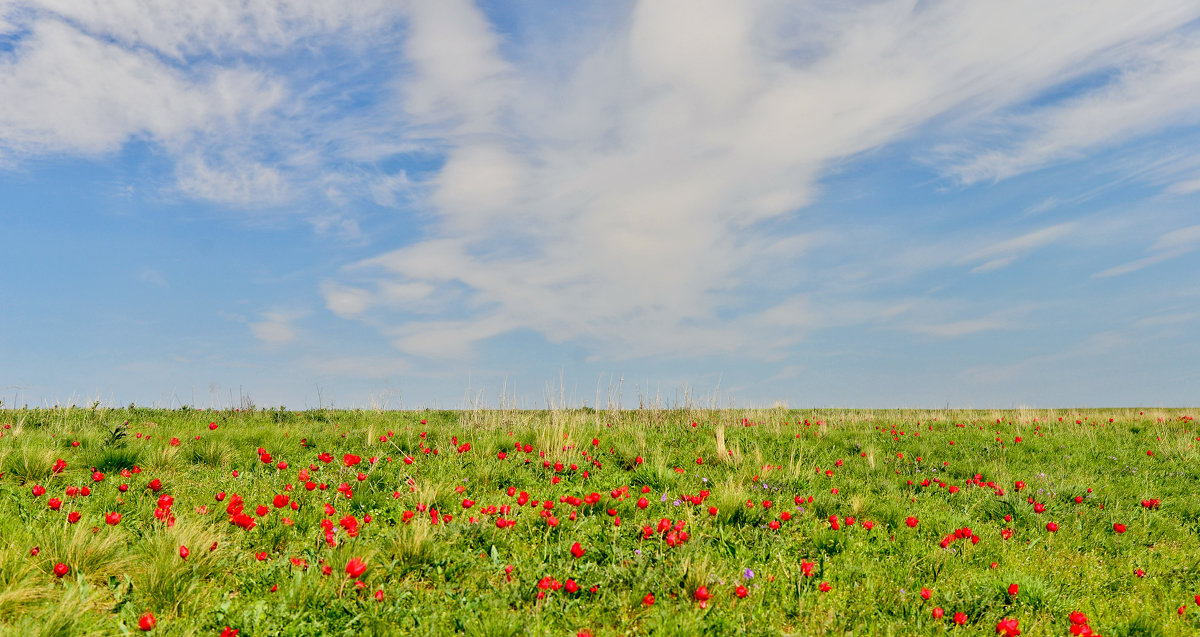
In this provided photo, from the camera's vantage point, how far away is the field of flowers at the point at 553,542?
4.73 m

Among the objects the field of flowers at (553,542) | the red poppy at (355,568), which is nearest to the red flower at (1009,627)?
the field of flowers at (553,542)

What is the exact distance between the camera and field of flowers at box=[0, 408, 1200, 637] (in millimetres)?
4730

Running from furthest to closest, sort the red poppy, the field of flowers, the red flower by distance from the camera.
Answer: the red flower → the field of flowers → the red poppy

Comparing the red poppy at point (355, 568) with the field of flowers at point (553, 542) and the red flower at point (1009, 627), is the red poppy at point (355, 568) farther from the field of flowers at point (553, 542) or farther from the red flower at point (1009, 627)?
the red flower at point (1009, 627)

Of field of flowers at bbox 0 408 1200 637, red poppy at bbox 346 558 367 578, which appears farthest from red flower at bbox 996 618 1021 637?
red poppy at bbox 346 558 367 578

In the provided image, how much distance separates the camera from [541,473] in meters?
8.24

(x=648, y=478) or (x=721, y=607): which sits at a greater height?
(x=648, y=478)

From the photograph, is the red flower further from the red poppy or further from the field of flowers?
the red poppy

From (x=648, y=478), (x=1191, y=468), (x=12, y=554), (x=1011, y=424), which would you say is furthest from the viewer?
(x=1011, y=424)

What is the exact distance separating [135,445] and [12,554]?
506 cm

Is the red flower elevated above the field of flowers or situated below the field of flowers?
below

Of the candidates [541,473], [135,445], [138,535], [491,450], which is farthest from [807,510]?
[135,445]

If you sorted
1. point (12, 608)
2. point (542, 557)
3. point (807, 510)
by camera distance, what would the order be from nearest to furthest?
1. point (12, 608)
2. point (542, 557)
3. point (807, 510)

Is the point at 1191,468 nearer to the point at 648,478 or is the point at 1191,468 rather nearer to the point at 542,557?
the point at 648,478
